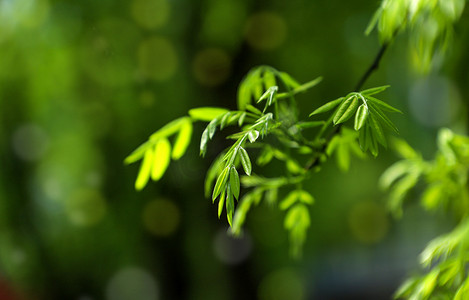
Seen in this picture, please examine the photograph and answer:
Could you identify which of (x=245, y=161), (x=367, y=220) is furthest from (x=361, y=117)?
(x=367, y=220)

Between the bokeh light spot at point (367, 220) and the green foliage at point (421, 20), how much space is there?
3387 millimetres

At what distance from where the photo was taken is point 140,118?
2557mm

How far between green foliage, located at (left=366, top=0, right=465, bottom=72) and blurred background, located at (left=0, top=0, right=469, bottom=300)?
146 centimetres

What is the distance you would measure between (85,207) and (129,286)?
2.07 ft

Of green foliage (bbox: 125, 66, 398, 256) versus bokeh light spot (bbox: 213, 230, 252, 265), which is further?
bokeh light spot (bbox: 213, 230, 252, 265)

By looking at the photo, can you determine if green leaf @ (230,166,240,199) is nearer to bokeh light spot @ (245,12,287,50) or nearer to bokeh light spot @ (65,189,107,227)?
bokeh light spot @ (245,12,287,50)

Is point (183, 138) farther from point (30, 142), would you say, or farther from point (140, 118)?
point (30, 142)

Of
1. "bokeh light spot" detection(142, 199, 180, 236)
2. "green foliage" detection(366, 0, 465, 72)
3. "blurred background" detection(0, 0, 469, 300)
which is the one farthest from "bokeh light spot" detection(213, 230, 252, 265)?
"green foliage" detection(366, 0, 465, 72)

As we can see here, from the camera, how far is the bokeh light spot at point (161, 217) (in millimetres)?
2672

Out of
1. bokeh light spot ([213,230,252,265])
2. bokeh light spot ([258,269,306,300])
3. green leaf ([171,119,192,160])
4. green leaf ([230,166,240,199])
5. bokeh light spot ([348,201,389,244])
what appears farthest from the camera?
bokeh light spot ([348,201,389,244])

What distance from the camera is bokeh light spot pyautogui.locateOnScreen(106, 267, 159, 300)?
9.41 ft

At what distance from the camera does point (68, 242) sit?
296 cm

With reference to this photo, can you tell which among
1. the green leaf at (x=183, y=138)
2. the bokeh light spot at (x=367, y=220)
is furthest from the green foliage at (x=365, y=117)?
the bokeh light spot at (x=367, y=220)

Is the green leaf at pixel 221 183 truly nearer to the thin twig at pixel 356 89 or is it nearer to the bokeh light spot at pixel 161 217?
the thin twig at pixel 356 89
